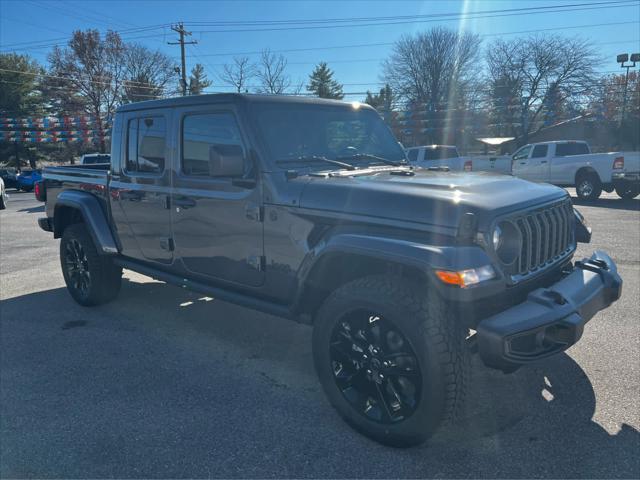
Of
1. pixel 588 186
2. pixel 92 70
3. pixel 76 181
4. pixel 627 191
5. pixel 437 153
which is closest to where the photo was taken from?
pixel 76 181

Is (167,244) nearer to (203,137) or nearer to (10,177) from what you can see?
(203,137)

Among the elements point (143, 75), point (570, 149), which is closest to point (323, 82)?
point (143, 75)

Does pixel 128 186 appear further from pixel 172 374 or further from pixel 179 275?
pixel 172 374

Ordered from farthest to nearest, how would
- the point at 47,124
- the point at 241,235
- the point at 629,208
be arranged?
the point at 47,124
the point at 629,208
the point at 241,235

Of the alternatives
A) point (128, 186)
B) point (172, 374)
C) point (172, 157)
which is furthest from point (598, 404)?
point (128, 186)

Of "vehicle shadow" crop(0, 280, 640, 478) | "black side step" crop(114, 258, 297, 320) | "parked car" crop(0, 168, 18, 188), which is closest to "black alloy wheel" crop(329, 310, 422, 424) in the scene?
"vehicle shadow" crop(0, 280, 640, 478)

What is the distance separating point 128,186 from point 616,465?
4.10m

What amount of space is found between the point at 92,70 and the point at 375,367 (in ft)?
166

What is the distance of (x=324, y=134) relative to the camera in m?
3.78

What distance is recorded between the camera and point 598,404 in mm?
3102

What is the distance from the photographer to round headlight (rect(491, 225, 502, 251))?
2.55m

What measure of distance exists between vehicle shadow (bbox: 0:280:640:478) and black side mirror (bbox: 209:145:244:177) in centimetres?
152

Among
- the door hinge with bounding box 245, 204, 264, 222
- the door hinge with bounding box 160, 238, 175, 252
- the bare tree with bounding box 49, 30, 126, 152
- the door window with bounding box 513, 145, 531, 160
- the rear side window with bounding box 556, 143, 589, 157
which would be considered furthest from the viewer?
the bare tree with bounding box 49, 30, 126, 152

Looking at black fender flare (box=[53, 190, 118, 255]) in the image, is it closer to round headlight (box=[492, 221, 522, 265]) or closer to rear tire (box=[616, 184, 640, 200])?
round headlight (box=[492, 221, 522, 265])
